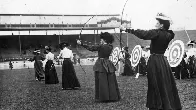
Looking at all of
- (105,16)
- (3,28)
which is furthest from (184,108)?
(105,16)

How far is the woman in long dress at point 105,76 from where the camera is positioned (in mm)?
7871

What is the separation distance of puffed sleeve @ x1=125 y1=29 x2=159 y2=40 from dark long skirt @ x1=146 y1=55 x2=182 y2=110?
432 mm

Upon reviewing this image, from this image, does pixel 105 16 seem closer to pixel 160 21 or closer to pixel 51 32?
pixel 51 32

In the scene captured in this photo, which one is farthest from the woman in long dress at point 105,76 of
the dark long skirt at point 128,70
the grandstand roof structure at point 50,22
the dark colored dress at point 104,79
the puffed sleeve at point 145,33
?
the grandstand roof structure at point 50,22

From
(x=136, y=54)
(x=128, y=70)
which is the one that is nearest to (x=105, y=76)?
(x=136, y=54)

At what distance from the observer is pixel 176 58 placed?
27.5ft

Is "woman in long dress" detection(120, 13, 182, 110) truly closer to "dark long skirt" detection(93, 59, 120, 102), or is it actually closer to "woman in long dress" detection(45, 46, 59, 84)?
"dark long skirt" detection(93, 59, 120, 102)

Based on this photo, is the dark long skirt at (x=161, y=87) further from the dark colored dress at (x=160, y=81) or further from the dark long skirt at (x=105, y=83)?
the dark long skirt at (x=105, y=83)

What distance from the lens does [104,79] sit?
796 centimetres

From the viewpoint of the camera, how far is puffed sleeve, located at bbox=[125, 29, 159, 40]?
4.67 metres

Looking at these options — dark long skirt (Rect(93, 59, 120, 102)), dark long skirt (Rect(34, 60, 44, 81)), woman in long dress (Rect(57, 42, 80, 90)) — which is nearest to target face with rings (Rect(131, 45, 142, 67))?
woman in long dress (Rect(57, 42, 80, 90))

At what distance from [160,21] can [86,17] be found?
46342 millimetres

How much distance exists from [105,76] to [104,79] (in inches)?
3.7

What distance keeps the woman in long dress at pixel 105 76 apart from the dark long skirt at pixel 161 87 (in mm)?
2895
